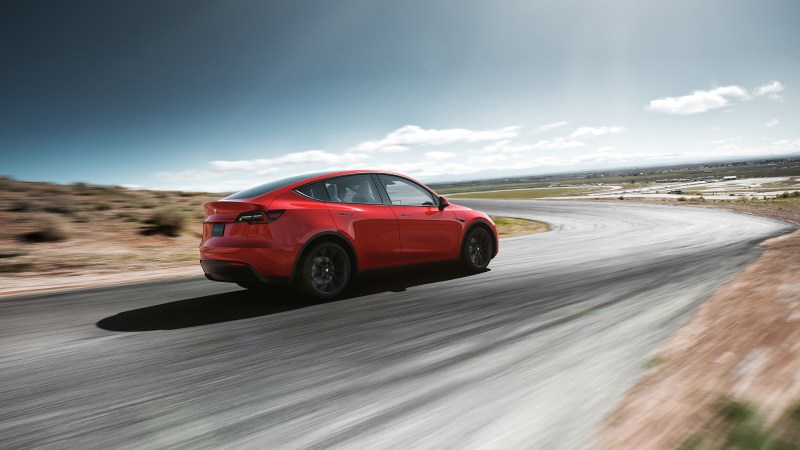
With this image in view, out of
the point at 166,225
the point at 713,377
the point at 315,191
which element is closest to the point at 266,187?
the point at 315,191

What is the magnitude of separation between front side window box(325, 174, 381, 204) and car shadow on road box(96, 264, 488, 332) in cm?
91

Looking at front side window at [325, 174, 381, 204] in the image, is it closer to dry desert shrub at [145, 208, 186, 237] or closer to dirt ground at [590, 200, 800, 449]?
dirt ground at [590, 200, 800, 449]

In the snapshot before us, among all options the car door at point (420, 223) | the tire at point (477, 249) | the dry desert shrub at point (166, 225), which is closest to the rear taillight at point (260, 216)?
the car door at point (420, 223)

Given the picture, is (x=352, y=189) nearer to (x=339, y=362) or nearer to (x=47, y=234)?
(x=339, y=362)

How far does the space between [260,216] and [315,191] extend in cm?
79

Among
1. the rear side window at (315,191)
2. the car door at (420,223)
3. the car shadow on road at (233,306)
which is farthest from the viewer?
the car door at (420,223)

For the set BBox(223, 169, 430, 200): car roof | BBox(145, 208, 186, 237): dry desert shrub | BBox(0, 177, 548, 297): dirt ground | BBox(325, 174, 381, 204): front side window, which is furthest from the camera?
Result: BBox(145, 208, 186, 237): dry desert shrub

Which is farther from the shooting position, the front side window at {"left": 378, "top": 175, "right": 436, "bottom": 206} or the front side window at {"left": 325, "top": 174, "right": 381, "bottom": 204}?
the front side window at {"left": 378, "top": 175, "right": 436, "bottom": 206}

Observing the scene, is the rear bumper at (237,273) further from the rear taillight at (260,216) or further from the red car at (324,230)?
the rear taillight at (260,216)

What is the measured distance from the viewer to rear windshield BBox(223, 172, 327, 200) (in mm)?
5625

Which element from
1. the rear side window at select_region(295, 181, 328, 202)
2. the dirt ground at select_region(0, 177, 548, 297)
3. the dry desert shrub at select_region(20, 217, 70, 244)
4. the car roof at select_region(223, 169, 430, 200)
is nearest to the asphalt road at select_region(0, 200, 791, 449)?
the rear side window at select_region(295, 181, 328, 202)

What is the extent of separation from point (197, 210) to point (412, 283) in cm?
1513

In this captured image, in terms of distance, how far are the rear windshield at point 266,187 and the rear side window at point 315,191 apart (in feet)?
0.48

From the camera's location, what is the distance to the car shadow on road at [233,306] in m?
4.74
